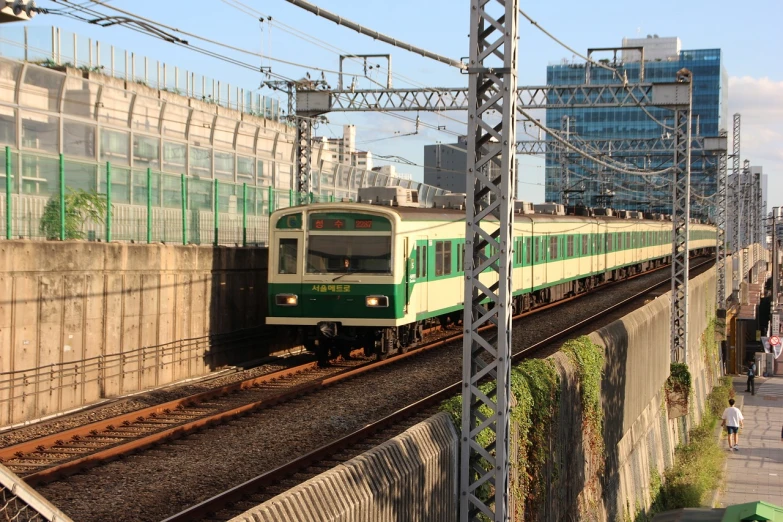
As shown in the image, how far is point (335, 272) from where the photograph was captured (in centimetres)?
1708

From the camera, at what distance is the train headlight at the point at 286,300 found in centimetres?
1709

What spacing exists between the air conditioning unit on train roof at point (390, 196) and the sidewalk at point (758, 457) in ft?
32.7

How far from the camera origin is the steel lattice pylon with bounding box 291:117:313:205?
77.2 feet

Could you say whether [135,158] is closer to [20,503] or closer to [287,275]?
[287,275]

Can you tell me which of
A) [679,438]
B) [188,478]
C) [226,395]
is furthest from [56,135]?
[679,438]

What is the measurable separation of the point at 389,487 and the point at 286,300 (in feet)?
33.9

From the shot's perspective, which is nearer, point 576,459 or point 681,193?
point 576,459

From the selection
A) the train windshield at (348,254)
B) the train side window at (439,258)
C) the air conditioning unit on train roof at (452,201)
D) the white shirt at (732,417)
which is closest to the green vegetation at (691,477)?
the white shirt at (732,417)

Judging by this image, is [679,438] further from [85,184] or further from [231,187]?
[85,184]

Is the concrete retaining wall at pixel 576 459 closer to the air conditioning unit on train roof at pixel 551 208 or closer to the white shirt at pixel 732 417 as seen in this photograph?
the white shirt at pixel 732 417

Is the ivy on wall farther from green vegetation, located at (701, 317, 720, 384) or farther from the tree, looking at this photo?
green vegetation, located at (701, 317, 720, 384)

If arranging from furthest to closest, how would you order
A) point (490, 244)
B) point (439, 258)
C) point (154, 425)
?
1. point (439, 258)
2. point (154, 425)
3. point (490, 244)

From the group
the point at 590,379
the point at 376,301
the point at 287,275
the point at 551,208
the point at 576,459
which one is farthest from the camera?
the point at 551,208

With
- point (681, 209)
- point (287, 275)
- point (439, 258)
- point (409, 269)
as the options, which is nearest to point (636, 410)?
point (439, 258)
